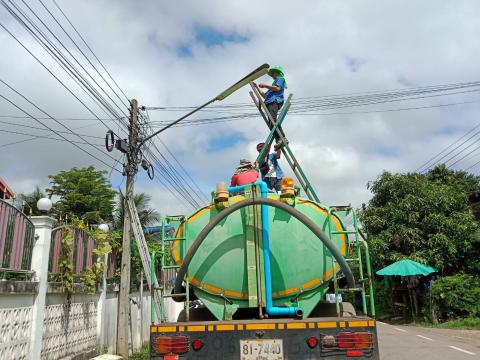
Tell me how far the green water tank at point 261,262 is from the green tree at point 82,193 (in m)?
17.9

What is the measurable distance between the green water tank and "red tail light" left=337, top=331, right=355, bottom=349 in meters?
0.51

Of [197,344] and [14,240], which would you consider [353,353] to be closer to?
[197,344]

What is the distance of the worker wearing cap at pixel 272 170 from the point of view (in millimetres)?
5820

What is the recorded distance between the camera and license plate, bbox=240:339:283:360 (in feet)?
11.9

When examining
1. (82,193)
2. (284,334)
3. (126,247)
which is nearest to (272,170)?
(284,334)

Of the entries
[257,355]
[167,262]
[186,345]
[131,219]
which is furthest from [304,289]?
[131,219]

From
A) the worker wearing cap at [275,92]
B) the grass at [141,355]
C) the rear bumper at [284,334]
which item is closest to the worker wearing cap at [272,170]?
the worker wearing cap at [275,92]

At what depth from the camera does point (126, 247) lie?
35.4 ft

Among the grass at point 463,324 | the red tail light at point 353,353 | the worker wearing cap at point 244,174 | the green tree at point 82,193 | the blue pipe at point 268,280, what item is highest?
the green tree at point 82,193

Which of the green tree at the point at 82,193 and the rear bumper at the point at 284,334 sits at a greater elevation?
the green tree at the point at 82,193

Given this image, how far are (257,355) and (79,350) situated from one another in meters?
5.62

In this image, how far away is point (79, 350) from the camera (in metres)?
8.04

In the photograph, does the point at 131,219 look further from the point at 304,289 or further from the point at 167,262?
Result: the point at 304,289

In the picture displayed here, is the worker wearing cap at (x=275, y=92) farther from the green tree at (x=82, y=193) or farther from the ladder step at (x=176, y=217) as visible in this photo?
the green tree at (x=82, y=193)
